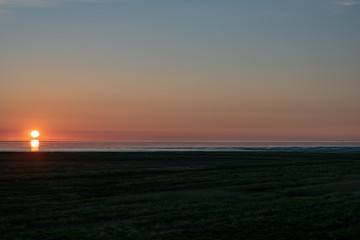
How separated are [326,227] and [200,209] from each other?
8.60 m

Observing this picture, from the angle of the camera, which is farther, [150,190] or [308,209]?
[150,190]

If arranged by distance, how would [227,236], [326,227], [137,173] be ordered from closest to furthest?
[227,236] < [326,227] < [137,173]

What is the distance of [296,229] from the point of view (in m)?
19.7

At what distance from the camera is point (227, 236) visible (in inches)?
738

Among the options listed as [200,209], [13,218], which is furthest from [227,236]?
[13,218]

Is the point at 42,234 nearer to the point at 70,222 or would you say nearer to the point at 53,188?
the point at 70,222

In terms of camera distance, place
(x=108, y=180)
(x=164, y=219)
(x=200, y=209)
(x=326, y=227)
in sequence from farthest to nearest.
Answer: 1. (x=108, y=180)
2. (x=200, y=209)
3. (x=164, y=219)
4. (x=326, y=227)

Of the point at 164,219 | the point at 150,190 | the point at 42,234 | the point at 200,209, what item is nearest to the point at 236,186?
the point at 150,190

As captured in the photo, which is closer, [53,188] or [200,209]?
[200,209]

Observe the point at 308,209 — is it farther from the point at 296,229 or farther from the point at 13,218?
the point at 13,218

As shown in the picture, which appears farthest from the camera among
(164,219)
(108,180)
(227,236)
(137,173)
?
(137,173)

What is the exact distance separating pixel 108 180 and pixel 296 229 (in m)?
29.6

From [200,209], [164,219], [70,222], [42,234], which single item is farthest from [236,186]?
[42,234]

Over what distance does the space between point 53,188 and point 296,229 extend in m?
26.5
